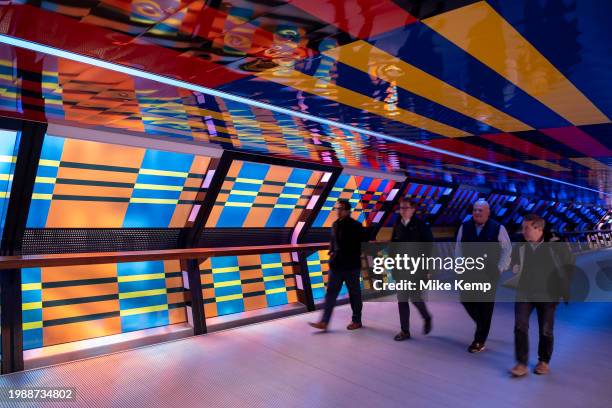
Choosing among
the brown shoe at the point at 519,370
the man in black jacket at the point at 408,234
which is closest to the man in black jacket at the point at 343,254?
the man in black jacket at the point at 408,234

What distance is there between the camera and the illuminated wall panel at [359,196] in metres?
7.34

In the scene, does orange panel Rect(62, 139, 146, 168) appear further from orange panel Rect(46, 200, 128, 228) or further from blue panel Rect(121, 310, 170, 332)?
blue panel Rect(121, 310, 170, 332)

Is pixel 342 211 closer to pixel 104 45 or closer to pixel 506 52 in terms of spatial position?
pixel 506 52

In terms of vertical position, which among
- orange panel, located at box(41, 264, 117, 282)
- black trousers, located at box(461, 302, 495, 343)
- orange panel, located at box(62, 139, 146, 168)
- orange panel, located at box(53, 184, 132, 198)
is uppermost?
orange panel, located at box(62, 139, 146, 168)

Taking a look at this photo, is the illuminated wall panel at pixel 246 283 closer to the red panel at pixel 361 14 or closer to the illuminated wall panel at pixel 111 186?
the illuminated wall panel at pixel 111 186

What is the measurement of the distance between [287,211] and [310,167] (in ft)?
2.52

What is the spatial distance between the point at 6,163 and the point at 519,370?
4.86 meters

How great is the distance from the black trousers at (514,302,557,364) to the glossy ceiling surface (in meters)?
1.54

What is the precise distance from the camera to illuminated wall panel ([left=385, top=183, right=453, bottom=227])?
8663 mm

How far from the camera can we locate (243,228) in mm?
6078

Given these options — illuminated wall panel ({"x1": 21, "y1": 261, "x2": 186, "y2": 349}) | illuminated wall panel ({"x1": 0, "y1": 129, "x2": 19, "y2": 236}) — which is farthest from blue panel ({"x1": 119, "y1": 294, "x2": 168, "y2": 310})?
illuminated wall panel ({"x1": 0, "y1": 129, "x2": 19, "y2": 236})

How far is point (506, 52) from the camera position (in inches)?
84.3

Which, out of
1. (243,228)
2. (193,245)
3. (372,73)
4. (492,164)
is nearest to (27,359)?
(193,245)

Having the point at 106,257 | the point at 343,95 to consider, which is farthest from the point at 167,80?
the point at 106,257
